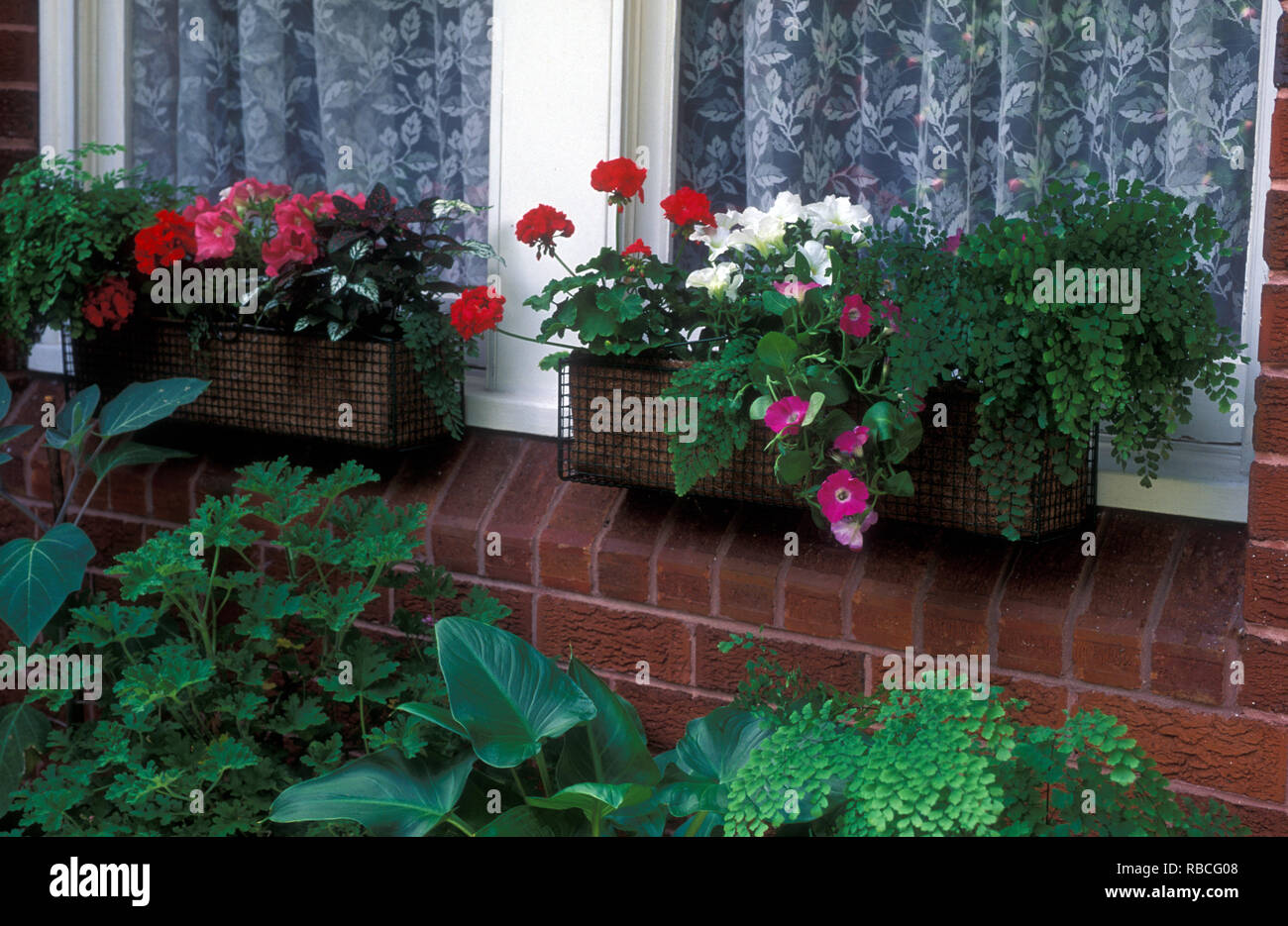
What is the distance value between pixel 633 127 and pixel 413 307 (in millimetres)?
463

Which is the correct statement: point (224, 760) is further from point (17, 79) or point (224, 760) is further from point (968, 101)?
point (17, 79)

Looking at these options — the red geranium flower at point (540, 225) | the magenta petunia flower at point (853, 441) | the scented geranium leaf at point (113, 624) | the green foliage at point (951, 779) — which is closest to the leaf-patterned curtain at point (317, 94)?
the red geranium flower at point (540, 225)

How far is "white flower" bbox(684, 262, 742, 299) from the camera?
5.81 feet

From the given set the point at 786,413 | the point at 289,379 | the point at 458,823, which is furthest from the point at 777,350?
the point at 289,379

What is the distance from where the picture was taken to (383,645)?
6.93 feet

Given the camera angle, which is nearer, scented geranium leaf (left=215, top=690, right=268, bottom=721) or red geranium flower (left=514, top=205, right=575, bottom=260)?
scented geranium leaf (left=215, top=690, right=268, bottom=721)

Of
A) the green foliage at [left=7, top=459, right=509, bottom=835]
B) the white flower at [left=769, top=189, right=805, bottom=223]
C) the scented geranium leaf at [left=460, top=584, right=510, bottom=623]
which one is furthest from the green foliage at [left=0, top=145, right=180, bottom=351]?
the white flower at [left=769, top=189, right=805, bottom=223]

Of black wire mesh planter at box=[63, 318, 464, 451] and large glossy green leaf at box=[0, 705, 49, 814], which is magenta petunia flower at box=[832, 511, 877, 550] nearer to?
black wire mesh planter at box=[63, 318, 464, 451]

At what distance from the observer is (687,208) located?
1829 millimetres

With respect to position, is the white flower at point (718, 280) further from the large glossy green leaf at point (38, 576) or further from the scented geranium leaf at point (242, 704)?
the large glossy green leaf at point (38, 576)

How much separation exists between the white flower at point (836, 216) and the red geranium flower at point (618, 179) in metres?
0.25

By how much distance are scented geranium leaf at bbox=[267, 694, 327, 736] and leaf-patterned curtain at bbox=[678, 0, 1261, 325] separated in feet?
3.32
